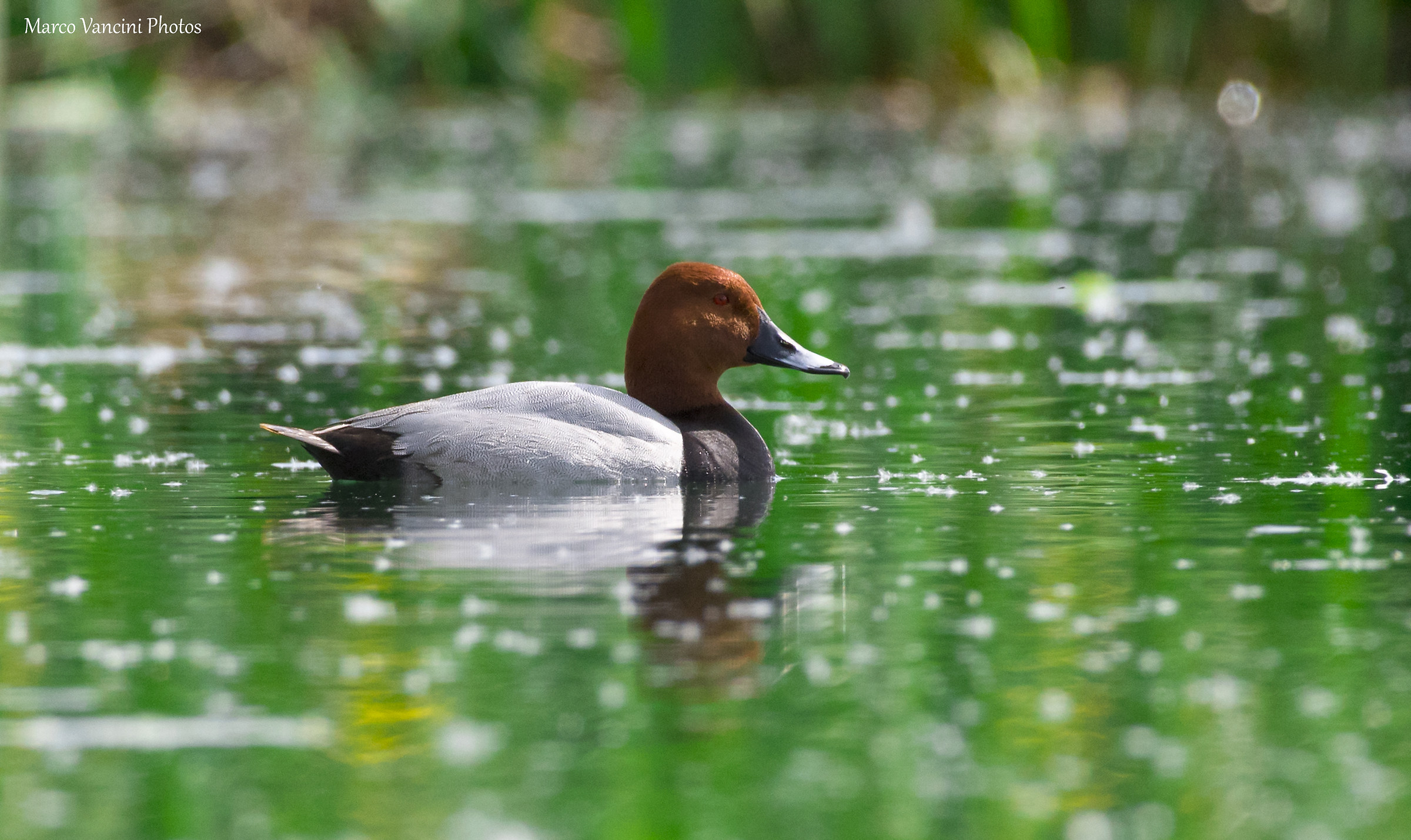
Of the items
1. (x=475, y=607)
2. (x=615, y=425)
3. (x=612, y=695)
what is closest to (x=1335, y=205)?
(x=615, y=425)

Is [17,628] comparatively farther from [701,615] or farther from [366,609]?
[701,615]

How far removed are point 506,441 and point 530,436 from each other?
9 cm

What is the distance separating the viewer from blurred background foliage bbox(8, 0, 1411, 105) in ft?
93.1

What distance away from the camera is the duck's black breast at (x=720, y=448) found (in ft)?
26.9

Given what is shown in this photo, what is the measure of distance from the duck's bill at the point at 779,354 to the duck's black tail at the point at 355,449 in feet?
5.14

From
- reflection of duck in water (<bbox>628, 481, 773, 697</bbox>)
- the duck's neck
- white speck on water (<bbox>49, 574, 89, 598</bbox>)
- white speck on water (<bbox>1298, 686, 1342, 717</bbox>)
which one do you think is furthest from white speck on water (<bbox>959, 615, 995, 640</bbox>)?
the duck's neck

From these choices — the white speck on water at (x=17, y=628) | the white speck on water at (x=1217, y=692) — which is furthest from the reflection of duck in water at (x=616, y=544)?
the white speck on water at (x=17, y=628)

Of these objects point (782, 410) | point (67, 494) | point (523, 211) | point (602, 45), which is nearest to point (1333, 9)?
point (602, 45)

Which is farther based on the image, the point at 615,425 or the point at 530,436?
the point at 615,425

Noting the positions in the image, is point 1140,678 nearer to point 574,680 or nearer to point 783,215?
point 574,680

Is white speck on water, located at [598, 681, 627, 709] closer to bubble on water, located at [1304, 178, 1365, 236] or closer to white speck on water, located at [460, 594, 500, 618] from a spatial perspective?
white speck on water, located at [460, 594, 500, 618]

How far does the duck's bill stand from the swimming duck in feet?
0.24

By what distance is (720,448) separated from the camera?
8.29m

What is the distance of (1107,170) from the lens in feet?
84.6
